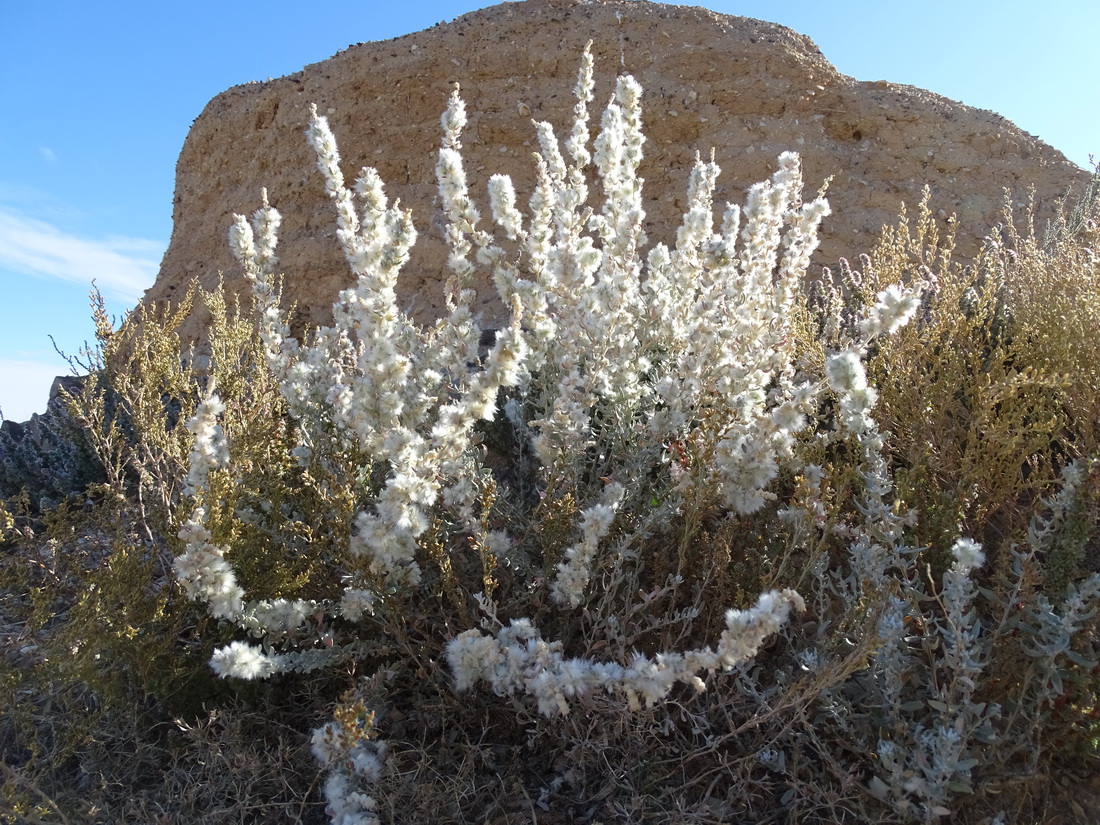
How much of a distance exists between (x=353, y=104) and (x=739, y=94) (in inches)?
186

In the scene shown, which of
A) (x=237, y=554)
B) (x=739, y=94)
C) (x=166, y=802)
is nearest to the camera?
(x=166, y=802)

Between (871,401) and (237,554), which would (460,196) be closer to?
(237,554)

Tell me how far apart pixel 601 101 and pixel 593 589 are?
25.6 ft

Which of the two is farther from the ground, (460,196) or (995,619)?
(460,196)

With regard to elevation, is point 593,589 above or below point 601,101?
below

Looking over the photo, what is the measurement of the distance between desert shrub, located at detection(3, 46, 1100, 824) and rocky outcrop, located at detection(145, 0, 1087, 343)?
15.8 feet

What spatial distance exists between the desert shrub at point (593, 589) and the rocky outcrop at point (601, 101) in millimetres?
4829

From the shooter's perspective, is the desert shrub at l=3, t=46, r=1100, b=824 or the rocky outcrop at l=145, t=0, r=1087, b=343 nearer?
the desert shrub at l=3, t=46, r=1100, b=824

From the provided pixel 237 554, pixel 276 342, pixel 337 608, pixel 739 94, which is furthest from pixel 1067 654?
pixel 739 94

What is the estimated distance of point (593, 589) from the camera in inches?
86.7

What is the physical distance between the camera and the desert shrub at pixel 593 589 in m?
1.83

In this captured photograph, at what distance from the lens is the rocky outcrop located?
803 centimetres

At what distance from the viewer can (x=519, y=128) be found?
28.3 ft

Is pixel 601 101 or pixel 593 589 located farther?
pixel 601 101
